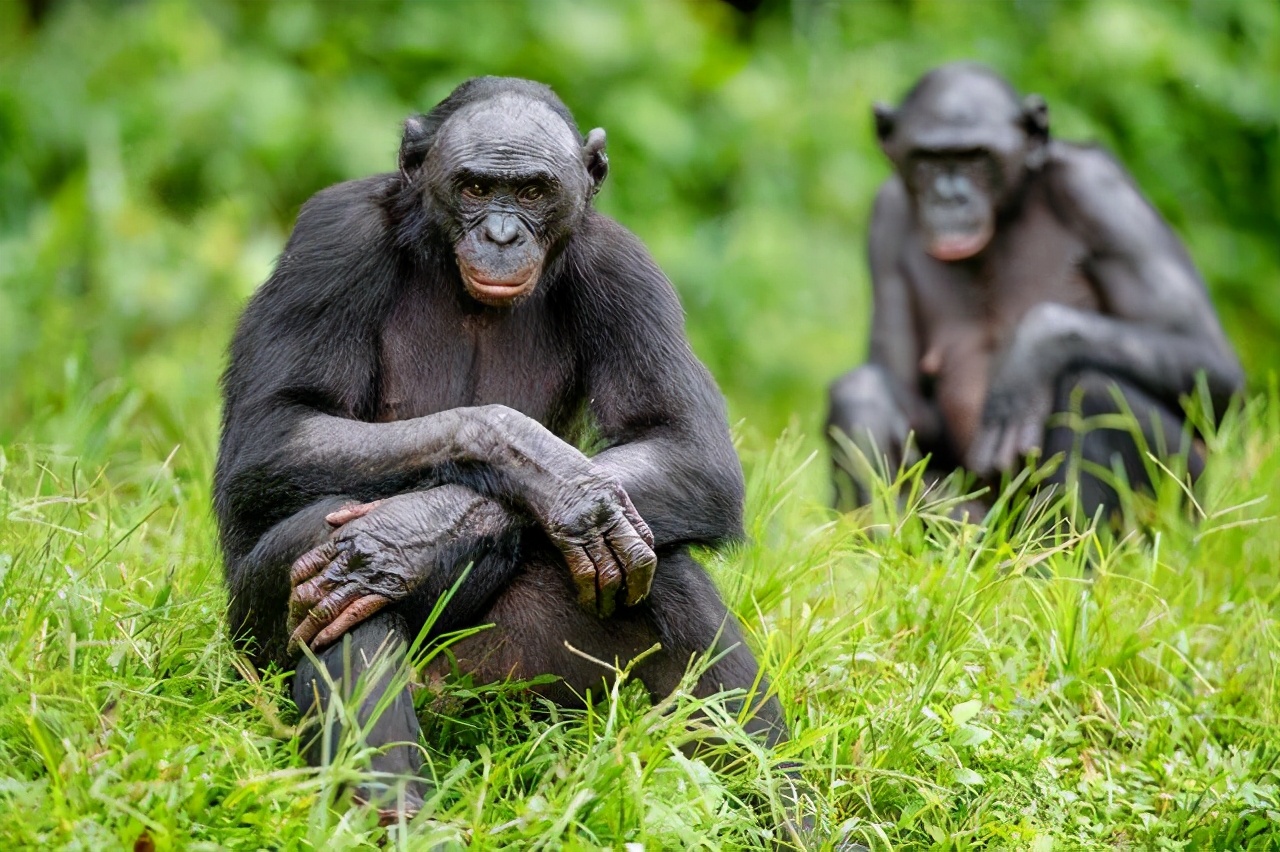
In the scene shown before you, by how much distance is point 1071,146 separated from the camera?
721 cm

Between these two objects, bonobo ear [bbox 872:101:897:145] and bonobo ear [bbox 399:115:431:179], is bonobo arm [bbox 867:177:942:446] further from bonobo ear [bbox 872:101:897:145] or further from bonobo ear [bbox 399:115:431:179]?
bonobo ear [bbox 399:115:431:179]

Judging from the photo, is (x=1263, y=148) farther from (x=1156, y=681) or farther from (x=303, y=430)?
(x=303, y=430)

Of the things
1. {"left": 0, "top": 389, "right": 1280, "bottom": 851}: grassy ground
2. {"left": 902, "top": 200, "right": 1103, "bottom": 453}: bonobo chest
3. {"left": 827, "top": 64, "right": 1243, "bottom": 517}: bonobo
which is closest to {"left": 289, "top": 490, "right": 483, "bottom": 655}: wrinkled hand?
{"left": 0, "top": 389, "right": 1280, "bottom": 851}: grassy ground

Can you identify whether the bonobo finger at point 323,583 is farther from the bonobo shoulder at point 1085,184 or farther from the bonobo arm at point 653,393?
the bonobo shoulder at point 1085,184

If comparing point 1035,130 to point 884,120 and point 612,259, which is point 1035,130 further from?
point 612,259

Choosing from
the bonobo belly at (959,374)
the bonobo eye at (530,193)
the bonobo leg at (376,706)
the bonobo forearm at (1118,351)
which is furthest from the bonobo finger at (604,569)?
the bonobo belly at (959,374)

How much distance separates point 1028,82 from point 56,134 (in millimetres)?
6288

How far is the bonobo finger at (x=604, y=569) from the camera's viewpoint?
370 cm

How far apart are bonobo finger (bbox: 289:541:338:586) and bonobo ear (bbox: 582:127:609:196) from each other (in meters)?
1.28

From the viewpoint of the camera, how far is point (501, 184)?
398cm

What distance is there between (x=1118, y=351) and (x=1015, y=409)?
50cm

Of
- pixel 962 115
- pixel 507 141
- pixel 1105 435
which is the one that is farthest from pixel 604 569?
pixel 962 115

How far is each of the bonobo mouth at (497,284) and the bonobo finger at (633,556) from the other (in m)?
0.66

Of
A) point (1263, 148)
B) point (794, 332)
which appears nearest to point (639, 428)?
point (794, 332)
